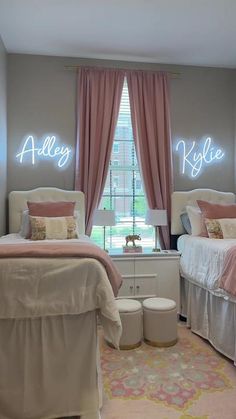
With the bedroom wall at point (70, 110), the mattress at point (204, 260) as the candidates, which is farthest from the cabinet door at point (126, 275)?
the bedroom wall at point (70, 110)

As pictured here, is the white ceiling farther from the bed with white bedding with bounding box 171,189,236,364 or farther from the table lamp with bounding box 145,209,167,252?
the table lamp with bounding box 145,209,167,252

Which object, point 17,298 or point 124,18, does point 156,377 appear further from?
point 124,18

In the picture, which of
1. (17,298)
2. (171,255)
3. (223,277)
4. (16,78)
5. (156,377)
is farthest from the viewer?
(16,78)

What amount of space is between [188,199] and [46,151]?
1699 millimetres

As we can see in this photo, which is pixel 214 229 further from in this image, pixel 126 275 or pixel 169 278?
pixel 126 275

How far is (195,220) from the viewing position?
3869 mm

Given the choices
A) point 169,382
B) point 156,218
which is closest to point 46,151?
point 156,218

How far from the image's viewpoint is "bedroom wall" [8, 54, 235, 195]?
13.5 ft

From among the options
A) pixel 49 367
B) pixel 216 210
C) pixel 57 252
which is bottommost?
pixel 49 367

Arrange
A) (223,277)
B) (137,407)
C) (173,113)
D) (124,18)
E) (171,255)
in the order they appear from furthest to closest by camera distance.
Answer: (173,113) < (171,255) < (124,18) < (223,277) < (137,407)

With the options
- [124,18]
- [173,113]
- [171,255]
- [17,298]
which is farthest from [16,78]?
[17,298]

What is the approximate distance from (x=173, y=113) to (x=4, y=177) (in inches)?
82.7

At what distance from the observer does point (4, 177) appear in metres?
3.87

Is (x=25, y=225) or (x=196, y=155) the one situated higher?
(x=196, y=155)
